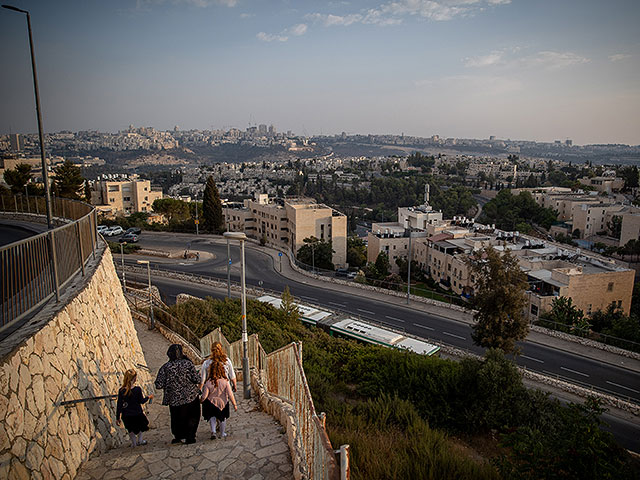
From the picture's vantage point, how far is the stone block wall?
3840mm

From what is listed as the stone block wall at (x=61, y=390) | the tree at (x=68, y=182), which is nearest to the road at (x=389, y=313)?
the tree at (x=68, y=182)

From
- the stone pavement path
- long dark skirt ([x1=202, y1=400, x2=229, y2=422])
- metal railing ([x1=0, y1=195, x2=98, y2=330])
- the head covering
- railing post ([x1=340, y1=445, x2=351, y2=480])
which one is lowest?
the stone pavement path

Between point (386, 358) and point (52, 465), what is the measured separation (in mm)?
10979

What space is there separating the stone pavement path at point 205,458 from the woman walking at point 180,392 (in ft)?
0.61

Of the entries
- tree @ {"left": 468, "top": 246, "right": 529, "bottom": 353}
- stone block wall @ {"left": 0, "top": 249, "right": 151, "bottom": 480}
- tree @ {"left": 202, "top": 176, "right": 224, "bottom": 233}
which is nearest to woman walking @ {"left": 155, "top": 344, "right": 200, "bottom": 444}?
stone block wall @ {"left": 0, "top": 249, "right": 151, "bottom": 480}

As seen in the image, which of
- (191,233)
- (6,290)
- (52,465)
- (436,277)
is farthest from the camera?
(191,233)

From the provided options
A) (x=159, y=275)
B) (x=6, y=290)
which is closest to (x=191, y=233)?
(x=159, y=275)

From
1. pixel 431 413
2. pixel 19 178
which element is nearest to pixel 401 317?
pixel 431 413

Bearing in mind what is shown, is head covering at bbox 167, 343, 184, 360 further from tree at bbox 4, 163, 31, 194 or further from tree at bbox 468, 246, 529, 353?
tree at bbox 4, 163, 31, 194

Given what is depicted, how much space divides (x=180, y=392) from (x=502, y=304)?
1455 centimetres

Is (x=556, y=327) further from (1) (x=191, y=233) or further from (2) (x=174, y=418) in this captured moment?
(1) (x=191, y=233)

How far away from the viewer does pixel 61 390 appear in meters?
4.68

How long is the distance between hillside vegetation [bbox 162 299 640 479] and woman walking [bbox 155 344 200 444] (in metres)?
2.15

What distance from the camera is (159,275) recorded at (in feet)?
102
